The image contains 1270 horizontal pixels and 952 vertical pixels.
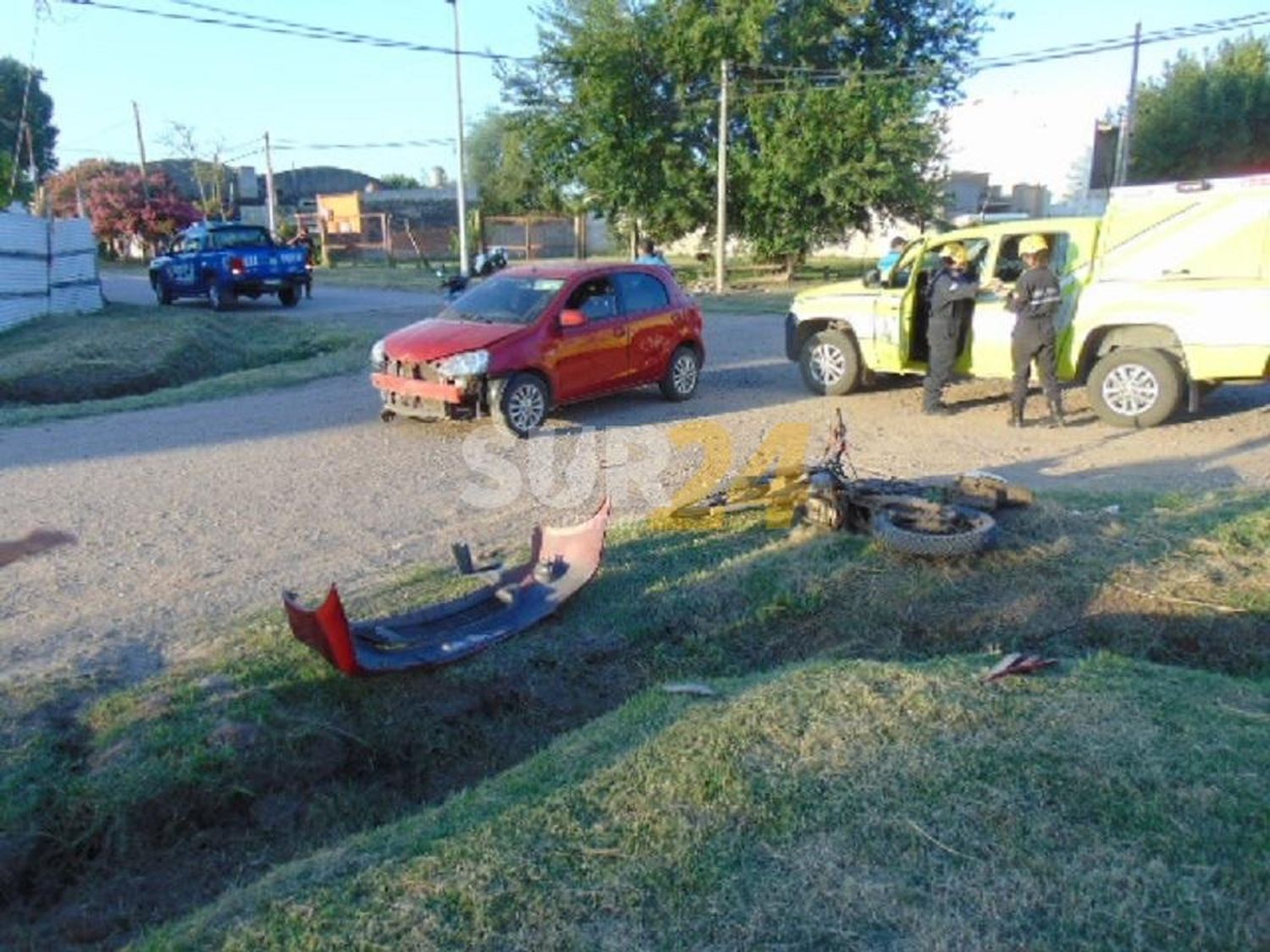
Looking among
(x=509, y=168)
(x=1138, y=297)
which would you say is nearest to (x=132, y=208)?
(x=509, y=168)

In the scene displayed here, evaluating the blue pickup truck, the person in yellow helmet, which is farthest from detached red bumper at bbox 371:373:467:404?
the blue pickup truck

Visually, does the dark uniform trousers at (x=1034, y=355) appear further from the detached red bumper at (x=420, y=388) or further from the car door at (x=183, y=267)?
the car door at (x=183, y=267)

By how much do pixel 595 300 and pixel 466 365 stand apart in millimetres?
1751

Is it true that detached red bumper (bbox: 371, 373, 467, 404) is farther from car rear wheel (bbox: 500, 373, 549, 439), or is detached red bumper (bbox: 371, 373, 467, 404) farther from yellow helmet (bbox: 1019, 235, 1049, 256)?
yellow helmet (bbox: 1019, 235, 1049, 256)

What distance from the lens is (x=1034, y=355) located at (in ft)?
32.4

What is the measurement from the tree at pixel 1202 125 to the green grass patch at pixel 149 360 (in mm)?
38468

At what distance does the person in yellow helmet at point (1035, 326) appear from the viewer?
9586 millimetres

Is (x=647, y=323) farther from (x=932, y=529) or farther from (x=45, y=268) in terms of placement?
(x=45, y=268)

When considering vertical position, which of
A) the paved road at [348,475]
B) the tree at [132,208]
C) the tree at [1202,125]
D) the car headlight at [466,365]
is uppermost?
the tree at [1202,125]

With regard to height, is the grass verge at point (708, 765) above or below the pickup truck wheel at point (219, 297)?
below

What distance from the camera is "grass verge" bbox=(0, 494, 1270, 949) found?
2.90 meters

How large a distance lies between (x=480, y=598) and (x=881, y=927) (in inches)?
130

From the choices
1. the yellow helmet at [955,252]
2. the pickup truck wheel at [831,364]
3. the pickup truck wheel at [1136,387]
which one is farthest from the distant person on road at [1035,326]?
the pickup truck wheel at [831,364]

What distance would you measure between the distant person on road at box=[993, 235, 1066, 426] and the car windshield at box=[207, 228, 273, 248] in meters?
18.6
